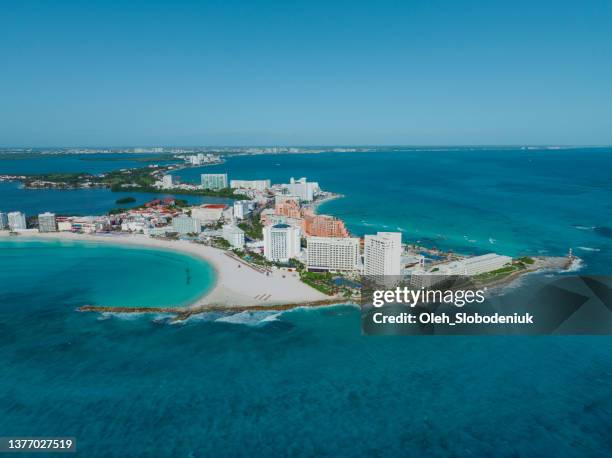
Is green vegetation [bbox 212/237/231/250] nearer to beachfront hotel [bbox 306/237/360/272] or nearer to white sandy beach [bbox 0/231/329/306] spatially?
white sandy beach [bbox 0/231/329/306]

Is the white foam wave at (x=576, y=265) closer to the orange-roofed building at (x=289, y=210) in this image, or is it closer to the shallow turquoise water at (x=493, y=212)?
the shallow turquoise water at (x=493, y=212)

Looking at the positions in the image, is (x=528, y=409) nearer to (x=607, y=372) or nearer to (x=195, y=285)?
(x=607, y=372)

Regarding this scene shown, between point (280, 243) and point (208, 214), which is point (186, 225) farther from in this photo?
point (280, 243)

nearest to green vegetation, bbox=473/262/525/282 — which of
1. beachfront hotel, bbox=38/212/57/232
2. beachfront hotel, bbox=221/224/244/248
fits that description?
beachfront hotel, bbox=221/224/244/248

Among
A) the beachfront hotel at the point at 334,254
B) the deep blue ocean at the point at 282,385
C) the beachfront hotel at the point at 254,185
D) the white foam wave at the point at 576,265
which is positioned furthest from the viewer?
the beachfront hotel at the point at 254,185

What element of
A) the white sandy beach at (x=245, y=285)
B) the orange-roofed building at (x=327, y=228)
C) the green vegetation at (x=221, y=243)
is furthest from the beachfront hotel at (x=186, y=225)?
the orange-roofed building at (x=327, y=228)

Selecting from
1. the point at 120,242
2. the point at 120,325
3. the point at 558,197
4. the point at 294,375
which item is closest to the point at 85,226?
the point at 120,242

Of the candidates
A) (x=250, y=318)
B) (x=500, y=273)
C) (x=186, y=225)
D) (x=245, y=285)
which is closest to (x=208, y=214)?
(x=186, y=225)
